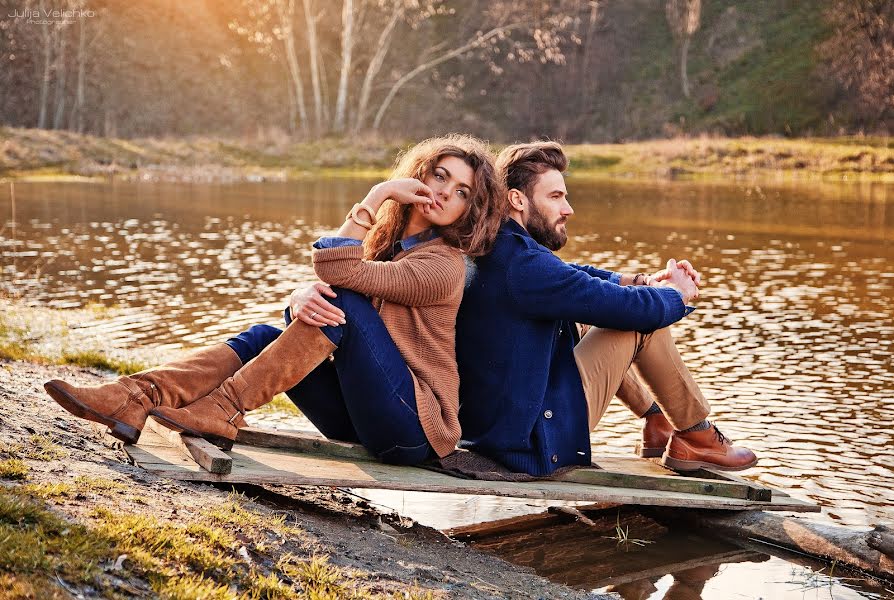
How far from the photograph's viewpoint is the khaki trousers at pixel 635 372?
14.8 ft

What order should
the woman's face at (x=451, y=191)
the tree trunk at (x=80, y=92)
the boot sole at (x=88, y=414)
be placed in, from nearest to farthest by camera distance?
the boot sole at (x=88, y=414), the woman's face at (x=451, y=191), the tree trunk at (x=80, y=92)

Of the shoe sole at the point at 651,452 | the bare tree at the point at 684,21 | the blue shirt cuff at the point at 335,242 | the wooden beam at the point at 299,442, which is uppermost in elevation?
the bare tree at the point at 684,21

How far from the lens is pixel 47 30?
1473 inches

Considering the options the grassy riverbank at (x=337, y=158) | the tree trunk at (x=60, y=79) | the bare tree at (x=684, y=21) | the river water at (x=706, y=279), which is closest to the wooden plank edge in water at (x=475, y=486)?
the river water at (x=706, y=279)

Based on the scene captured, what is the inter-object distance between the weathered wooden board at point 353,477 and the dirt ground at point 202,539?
0.09 meters

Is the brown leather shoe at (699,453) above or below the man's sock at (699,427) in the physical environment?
below

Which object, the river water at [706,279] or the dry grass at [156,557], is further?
Result: the river water at [706,279]

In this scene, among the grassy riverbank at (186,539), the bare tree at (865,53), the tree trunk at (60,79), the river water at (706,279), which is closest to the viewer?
the grassy riverbank at (186,539)

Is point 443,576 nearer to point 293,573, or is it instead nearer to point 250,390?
point 293,573

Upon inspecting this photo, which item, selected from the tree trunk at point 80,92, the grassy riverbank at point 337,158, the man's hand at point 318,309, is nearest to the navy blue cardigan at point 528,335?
the man's hand at point 318,309

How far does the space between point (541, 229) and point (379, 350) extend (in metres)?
0.89

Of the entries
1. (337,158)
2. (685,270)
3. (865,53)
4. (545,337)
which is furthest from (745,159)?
(545,337)

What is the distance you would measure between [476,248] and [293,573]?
1475mm

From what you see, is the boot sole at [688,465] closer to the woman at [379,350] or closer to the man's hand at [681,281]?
the man's hand at [681,281]
